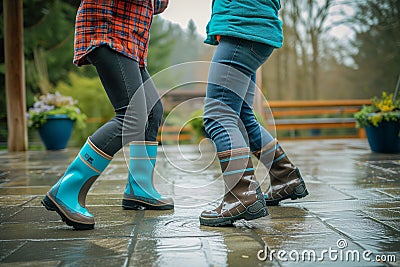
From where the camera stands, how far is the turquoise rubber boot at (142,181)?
7.39 ft

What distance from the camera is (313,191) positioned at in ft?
9.26

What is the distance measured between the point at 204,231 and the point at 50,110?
4943mm

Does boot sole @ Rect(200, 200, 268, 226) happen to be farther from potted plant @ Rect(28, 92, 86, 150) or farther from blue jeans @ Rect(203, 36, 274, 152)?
potted plant @ Rect(28, 92, 86, 150)

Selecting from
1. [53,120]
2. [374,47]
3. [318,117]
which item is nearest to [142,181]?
[53,120]

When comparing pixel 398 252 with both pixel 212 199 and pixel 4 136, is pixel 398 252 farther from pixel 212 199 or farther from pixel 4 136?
pixel 4 136

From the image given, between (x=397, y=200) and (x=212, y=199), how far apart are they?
96 centimetres

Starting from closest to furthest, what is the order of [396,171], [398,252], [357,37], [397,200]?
1. [398,252]
2. [397,200]
3. [396,171]
4. [357,37]

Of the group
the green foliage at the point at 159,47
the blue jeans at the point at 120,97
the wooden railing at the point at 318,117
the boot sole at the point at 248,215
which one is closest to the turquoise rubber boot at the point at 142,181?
the blue jeans at the point at 120,97

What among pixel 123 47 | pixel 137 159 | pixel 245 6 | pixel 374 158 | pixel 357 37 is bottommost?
pixel 374 158

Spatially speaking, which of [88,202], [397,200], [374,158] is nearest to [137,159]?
[88,202]

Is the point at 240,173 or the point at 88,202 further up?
the point at 240,173

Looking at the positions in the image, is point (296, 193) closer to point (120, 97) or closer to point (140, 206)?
point (140, 206)

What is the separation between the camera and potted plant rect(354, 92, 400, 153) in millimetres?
4973

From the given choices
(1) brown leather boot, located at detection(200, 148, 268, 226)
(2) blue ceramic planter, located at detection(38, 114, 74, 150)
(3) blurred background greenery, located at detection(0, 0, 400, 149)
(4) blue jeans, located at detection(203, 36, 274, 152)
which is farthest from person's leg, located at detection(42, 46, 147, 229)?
(3) blurred background greenery, located at detection(0, 0, 400, 149)
